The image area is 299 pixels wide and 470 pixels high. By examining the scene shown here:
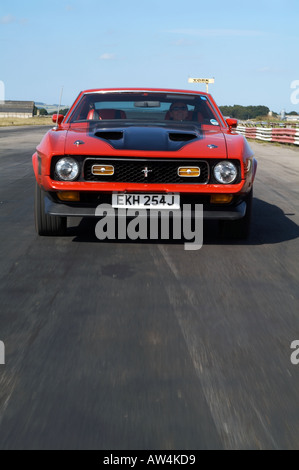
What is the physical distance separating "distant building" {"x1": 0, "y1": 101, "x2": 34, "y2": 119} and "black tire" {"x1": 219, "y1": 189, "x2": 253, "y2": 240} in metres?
132

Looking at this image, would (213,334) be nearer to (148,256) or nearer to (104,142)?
(148,256)

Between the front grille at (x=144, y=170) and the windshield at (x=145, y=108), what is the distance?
1.30 m

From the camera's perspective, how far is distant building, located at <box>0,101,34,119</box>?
5271 inches

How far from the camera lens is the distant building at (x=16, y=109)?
13388 cm

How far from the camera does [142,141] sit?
467 centimetres

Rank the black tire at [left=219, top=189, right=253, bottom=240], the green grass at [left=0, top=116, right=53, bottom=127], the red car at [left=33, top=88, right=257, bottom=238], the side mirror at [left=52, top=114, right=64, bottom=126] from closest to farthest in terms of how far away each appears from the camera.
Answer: the red car at [left=33, top=88, right=257, bottom=238] < the black tire at [left=219, top=189, right=253, bottom=240] < the side mirror at [left=52, top=114, right=64, bottom=126] < the green grass at [left=0, top=116, right=53, bottom=127]

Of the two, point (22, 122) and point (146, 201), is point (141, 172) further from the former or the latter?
point (22, 122)

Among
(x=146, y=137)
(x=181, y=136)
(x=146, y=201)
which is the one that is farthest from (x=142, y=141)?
(x=146, y=201)

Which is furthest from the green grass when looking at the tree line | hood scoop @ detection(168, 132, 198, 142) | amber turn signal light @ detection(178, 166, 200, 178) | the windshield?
amber turn signal light @ detection(178, 166, 200, 178)

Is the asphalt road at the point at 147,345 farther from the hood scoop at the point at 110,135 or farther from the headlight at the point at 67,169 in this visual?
the hood scoop at the point at 110,135

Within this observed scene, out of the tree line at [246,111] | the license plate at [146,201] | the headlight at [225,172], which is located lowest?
the tree line at [246,111]

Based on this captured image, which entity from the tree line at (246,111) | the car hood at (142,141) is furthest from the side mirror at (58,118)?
the tree line at (246,111)

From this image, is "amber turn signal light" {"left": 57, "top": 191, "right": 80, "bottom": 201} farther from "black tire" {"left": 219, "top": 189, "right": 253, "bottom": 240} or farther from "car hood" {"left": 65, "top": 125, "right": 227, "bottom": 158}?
"black tire" {"left": 219, "top": 189, "right": 253, "bottom": 240}

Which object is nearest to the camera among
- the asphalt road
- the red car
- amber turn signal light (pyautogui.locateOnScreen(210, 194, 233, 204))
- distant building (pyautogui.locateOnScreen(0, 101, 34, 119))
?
the asphalt road
